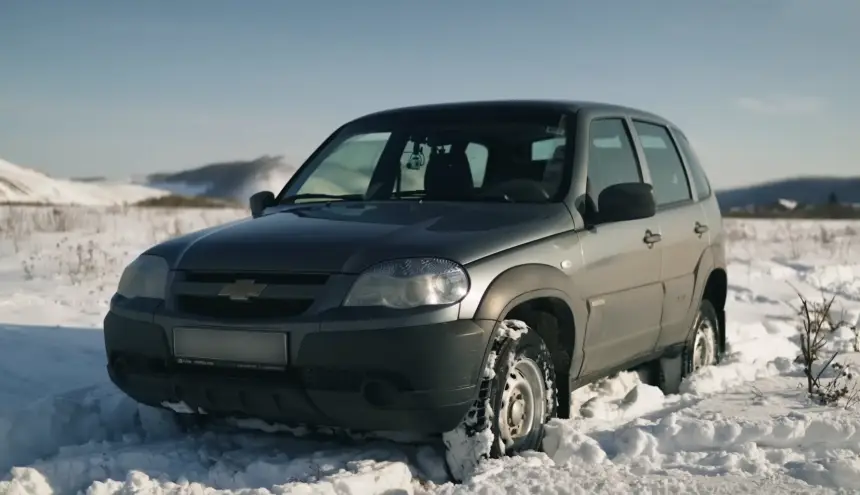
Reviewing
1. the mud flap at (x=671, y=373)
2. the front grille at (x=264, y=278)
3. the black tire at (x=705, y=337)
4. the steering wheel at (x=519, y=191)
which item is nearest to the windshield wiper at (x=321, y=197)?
the steering wheel at (x=519, y=191)

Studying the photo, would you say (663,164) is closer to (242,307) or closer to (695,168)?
(695,168)

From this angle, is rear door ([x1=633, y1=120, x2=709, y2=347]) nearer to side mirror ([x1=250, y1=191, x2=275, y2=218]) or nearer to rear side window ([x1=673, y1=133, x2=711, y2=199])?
rear side window ([x1=673, y1=133, x2=711, y2=199])

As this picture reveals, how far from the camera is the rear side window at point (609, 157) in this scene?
4453mm

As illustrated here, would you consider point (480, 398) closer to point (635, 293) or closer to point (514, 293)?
point (514, 293)

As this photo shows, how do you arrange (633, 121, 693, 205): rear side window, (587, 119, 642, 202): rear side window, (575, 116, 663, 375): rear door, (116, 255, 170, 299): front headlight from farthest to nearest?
(633, 121, 693, 205): rear side window < (587, 119, 642, 202): rear side window < (575, 116, 663, 375): rear door < (116, 255, 170, 299): front headlight

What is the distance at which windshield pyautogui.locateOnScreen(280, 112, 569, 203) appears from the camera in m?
4.31

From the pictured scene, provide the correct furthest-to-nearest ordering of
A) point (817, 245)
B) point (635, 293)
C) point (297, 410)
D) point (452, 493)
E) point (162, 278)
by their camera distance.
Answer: point (817, 245)
point (635, 293)
point (162, 278)
point (297, 410)
point (452, 493)

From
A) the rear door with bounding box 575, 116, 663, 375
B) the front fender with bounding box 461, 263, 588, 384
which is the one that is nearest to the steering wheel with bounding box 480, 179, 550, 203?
the rear door with bounding box 575, 116, 663, 375

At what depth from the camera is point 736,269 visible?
1345cm

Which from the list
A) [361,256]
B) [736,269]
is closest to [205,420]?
[361,256]

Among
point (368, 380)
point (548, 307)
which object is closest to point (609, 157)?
point (548, 307)

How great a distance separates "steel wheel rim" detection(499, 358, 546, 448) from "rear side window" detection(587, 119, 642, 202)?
1.06 meters

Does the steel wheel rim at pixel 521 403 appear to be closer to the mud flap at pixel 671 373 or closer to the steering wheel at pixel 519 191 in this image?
the steering wheel at pixel 519 191

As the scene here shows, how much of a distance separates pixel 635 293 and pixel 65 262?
8552 millimetres
